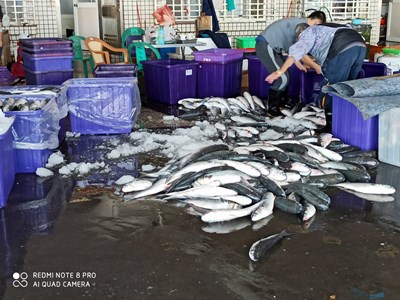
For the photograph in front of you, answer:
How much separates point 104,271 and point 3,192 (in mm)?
1549

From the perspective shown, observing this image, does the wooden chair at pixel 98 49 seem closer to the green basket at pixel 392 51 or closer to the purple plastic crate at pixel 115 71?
the purple plastic crate at pixel 115 71

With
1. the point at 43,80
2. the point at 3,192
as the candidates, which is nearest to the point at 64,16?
the point at 43,80

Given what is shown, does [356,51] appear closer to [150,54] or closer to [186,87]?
[186,87]

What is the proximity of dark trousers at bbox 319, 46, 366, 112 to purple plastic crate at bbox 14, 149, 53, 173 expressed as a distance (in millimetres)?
3643

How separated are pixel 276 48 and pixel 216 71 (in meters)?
1.32

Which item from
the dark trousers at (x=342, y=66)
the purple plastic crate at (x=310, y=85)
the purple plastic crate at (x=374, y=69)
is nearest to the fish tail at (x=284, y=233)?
the dark trousers at (x=342, y=66)

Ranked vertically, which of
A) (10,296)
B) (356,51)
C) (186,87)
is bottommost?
(10,296)

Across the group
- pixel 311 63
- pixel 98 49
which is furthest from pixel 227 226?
pixel 98 49

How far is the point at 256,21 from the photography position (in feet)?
43.3

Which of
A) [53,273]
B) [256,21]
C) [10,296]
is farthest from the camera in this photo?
[256,21]

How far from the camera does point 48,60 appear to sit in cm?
797

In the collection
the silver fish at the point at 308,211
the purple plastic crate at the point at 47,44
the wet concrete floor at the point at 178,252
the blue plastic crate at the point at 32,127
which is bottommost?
the wet concrete floor at the point at 178,252

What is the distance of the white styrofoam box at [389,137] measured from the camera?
212 inches

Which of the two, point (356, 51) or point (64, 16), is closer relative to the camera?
point (356, 51)
